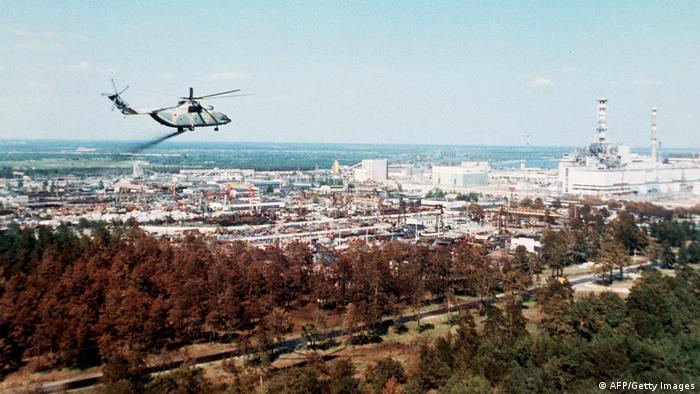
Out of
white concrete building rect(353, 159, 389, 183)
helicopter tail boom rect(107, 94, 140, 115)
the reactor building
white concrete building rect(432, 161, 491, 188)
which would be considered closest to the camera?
helicopter tail boom rect(107, 94, 140, 115)

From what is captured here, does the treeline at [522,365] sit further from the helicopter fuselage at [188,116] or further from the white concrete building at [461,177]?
the white concrete building at [461,177]

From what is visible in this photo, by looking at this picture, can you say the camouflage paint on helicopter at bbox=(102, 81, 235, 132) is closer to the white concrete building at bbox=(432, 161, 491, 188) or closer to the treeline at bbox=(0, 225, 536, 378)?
the treeline at bbox=(0, 225, 536, 378)

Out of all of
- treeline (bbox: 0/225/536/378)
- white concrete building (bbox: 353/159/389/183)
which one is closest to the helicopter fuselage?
treeline (bbox: 0/225/536/378)

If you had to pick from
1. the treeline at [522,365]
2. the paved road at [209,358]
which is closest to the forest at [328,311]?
the treeline at [522,365]

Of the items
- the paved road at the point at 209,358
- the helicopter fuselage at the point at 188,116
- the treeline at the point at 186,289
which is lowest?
the paved road at the point at 209,358

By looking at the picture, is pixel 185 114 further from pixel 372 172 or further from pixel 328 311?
pixel 372 172
